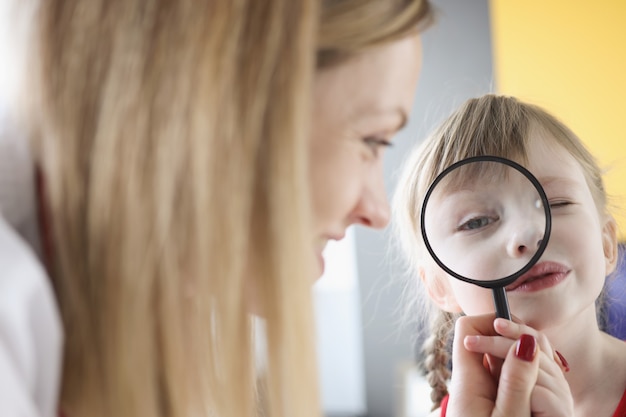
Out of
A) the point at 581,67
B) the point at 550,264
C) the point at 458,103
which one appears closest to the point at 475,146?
the point at 550,264

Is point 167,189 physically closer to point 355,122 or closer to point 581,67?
point 355,122

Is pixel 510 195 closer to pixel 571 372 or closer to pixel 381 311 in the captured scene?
pixel 571 372

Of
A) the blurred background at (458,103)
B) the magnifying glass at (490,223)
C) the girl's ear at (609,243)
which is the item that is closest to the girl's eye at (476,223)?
the magnifying glass at (490,223)

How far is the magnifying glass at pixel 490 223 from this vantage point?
43.6 inches

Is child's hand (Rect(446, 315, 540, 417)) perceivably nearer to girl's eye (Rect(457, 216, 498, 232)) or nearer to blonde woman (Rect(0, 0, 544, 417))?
girl's eye (Rect(457, 216, 498, 232))

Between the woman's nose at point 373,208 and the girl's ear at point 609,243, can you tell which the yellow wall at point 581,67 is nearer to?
the girl's ear at point 609,243

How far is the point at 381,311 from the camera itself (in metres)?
3.98

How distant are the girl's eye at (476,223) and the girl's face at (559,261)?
0.35 ft

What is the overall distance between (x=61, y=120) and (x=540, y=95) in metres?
2.48

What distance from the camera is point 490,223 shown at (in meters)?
1.13

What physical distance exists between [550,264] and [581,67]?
1.93 meters

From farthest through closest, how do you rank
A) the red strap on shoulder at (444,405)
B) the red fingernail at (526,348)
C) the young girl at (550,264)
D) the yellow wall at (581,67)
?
the yellow wall at (581,67) → the red strap on shoulder at (444,405) → the young girl at (550,264) → the red fingernail at (526,348)

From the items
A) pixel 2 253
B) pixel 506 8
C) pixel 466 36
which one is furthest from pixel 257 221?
pixel 466 36

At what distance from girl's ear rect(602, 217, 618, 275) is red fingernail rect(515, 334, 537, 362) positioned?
1.14 ft
